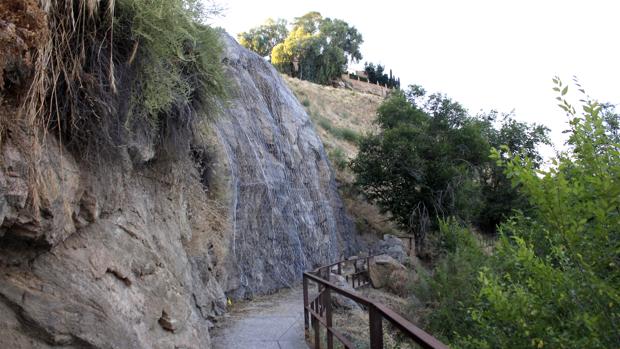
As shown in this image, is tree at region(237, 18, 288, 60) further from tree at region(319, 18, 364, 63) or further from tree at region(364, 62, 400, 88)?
tree at region(364, 62, 400, 88)

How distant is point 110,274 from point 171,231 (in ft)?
7.17

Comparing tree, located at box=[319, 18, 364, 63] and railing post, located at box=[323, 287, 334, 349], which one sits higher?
tree, located at box=[319, 18, 364, 63]

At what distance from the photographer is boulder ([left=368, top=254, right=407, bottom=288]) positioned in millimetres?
15992

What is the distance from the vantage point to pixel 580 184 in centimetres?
339

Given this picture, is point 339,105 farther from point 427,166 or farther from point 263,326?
point 263,326

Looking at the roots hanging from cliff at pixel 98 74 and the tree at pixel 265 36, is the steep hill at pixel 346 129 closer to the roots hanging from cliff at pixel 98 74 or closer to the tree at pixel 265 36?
the tree at pixel 265 36

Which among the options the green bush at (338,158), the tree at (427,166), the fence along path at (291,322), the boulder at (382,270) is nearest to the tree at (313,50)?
the green bush at (338,158)

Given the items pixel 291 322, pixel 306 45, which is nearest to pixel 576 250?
pixel 291 322

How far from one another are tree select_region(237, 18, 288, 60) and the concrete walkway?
4684 centimetres

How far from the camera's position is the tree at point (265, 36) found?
5528 cm

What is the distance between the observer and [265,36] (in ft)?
185

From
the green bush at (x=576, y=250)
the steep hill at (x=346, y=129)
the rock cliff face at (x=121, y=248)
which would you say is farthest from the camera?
the steep hill at (x=346, y=129)

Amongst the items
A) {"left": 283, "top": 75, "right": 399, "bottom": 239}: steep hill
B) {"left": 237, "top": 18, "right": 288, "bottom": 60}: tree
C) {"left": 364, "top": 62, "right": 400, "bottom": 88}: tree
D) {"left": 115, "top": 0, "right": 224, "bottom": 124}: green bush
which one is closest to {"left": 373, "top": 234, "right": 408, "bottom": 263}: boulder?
{"left": 283, "top": 75, "right": 399, "bottom": 239}: steep hill

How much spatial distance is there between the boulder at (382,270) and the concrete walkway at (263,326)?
4.96 m
